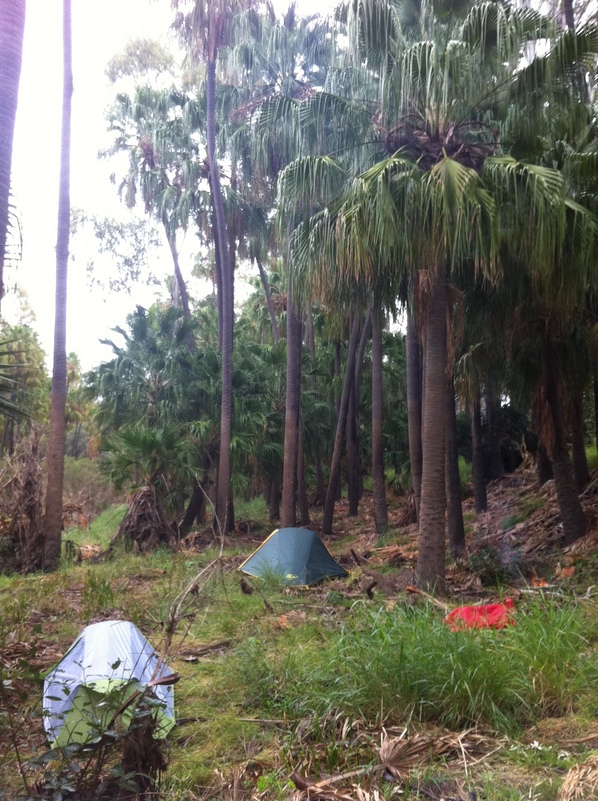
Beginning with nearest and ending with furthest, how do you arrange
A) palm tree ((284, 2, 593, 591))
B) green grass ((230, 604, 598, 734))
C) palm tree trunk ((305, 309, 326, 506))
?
green grass ((230, 604, 598, 734))
palm tree ((284, 2, 593, 591))
palm tree trunk ((305, 309, 326, 506))

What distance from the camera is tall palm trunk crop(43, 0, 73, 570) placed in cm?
1485

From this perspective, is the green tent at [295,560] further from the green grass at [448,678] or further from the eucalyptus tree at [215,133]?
the green grass at [448,678]

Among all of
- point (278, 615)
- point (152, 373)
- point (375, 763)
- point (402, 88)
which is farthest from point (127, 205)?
point (375, 763)

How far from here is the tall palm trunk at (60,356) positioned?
1485 cm

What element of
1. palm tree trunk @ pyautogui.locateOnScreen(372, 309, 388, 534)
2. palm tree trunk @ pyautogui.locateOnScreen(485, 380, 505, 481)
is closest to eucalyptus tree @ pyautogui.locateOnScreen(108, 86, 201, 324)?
palm tree trunk @ pyautogui.locateOnScreen(372, 309, 388, 534)

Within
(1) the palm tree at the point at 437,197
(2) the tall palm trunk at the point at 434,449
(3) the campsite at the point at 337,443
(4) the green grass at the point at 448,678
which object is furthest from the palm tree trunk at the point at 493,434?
(4) the green grass at the point at 448,678

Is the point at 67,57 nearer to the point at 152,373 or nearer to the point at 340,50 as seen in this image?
the point at 340,50

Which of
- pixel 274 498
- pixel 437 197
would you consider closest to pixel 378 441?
pixel 274 498

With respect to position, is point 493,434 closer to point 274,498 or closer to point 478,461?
point 478,461

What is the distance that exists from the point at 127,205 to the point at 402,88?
1788 cm

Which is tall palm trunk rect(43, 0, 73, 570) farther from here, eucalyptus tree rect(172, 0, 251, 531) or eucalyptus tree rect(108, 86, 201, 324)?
eucalyptus tree rect(108, 86, 201, 324)

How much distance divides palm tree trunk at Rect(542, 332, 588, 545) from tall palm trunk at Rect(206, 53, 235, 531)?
30.0 feet

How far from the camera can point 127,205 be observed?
26625 mm

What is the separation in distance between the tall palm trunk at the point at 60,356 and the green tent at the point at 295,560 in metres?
4.02
